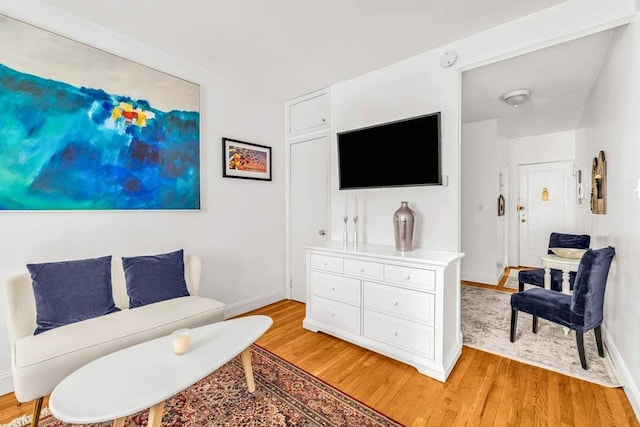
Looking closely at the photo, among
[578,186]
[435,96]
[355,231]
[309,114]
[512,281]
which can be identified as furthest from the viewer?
[578,186]

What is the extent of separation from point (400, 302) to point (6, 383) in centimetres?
278

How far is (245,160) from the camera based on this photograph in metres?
3.38

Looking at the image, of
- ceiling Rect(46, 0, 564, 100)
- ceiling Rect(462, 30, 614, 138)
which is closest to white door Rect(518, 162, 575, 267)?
ceiling Rect(462, 30, 614, 138)

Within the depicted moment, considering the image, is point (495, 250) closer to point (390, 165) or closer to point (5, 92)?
point (390, 165)

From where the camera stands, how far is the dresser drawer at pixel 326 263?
2.67 meters

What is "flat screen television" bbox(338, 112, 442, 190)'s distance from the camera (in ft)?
8.10

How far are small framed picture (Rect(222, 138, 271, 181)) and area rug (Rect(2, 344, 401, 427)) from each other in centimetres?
201

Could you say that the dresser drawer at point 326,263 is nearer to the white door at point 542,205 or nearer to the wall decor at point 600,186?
the wall decor at point 600,186

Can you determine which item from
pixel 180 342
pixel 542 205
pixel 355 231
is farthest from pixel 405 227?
pixel 542 205

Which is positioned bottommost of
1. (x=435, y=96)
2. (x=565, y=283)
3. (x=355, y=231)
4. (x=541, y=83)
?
(x=565, y=283)

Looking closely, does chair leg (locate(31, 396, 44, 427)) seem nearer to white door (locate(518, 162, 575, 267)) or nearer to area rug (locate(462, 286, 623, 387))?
area rug (locate(462, 286, 623, 387))

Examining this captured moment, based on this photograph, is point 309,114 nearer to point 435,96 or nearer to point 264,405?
point 435,96

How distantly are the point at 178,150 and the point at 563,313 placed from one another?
355cm

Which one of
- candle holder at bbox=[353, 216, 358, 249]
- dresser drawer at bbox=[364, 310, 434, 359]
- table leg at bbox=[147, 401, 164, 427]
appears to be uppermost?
candle holder at bbox=[353, 216, 358, 249]
